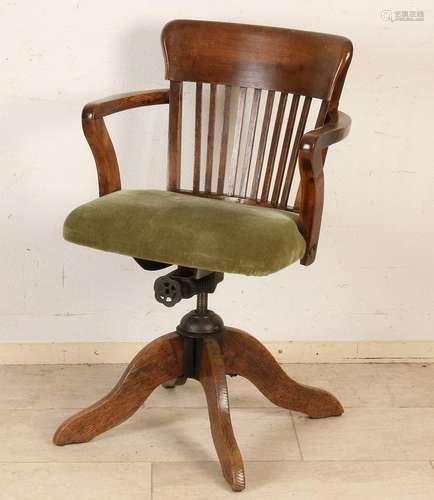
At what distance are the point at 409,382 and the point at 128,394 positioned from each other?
33.8 inches

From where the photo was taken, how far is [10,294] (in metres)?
2.74

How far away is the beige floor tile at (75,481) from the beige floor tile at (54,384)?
0.34m

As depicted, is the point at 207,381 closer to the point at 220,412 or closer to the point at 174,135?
the point at 220,412

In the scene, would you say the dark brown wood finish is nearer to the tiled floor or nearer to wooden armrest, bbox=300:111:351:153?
wooden armrest, bbox=300:111:351:153

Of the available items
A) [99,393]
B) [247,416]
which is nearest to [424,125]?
[247,416]

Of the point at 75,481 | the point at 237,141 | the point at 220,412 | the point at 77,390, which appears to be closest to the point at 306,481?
the point at 220,412

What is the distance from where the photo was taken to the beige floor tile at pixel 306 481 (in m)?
2.09

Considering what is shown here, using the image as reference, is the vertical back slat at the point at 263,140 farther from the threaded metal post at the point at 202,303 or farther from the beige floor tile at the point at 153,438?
the beige floor tile at the point at 153,438

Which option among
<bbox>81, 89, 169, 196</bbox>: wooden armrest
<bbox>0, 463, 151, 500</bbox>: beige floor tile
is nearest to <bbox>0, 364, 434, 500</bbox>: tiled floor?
<bbox>0, 463, 151, 500</bbox>: beige floor tile

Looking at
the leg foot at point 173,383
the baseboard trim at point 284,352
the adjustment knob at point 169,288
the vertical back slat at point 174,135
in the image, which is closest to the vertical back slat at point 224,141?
the vertical back slat at point 174,135

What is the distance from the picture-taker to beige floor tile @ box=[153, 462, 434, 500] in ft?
6.86

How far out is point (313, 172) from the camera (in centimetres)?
200

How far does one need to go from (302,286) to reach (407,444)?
615mm

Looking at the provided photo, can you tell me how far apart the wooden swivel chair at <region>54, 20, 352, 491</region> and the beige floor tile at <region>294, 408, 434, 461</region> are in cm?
5
